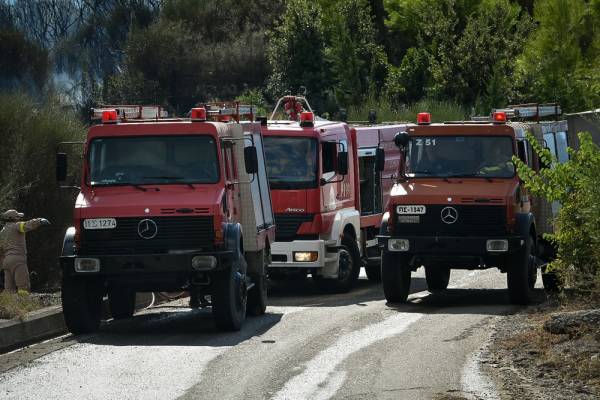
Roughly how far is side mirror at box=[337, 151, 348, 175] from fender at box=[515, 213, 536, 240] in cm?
345

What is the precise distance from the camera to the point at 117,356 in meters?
12.8

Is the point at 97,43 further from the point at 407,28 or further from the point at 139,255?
the point at 139,255

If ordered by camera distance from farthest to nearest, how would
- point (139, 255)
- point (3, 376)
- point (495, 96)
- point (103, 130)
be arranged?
1. point (495, 96)
2. point (103, 130)
3. point (139, 255)
4. point (3, 376)

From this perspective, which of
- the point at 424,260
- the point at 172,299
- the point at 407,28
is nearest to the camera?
the point at 424,260

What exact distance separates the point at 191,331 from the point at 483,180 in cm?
506

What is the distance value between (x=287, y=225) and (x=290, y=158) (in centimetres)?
102

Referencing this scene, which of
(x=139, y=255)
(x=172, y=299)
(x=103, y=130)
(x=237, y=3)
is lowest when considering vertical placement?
(x=172, y=299)

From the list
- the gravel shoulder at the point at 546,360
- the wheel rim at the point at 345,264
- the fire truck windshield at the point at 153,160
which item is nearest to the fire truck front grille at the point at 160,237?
the fire truck windshield at the point at 153,160

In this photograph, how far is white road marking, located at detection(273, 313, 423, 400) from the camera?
10.6 m

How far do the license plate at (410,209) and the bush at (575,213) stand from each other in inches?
72.9

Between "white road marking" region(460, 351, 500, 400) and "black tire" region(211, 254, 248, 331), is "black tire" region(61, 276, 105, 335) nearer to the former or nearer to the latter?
"black tire" region(211, 254, 248, 331)

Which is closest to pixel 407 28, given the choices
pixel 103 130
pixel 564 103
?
pixel 564 103

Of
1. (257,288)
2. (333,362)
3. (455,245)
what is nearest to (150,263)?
(257,288)

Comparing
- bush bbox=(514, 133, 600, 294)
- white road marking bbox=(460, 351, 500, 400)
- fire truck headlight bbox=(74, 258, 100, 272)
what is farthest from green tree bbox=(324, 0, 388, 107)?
white road marking bbox=(460, 351, 500, 400)
